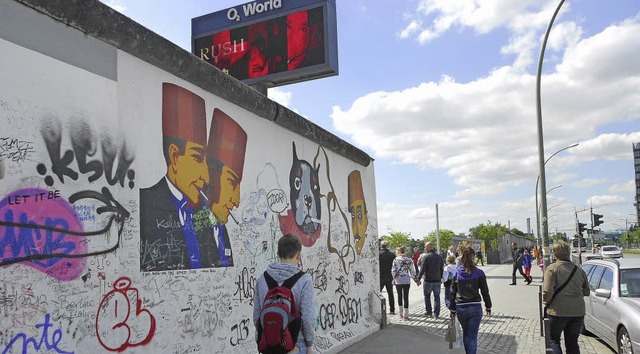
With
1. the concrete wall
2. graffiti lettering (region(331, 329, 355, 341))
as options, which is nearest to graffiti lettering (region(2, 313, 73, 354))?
the concrete wall

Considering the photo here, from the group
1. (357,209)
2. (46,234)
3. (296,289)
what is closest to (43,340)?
(46,234)

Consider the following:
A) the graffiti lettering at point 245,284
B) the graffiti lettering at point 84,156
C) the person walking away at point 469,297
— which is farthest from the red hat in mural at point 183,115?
the person walking away at point 469,297

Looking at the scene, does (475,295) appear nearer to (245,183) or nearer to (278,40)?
(245,183)

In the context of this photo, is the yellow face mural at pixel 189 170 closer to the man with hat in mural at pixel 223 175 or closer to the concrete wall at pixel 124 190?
the concrete wall at pixel 124 190

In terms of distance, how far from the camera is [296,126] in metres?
7.98

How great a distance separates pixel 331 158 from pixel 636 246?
130 metres

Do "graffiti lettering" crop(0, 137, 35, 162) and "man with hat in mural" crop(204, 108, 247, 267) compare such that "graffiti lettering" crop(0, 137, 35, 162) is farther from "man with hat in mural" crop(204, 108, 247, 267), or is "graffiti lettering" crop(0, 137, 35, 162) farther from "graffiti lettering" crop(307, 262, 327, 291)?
"graffiti lettering" crop(307, 262, 327, 291)

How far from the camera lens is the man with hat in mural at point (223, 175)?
18.6ft

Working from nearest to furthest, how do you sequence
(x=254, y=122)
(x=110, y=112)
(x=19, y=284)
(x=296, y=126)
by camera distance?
(x=19, y=284) < (x=110, y=112) < (x=254, y=122) < (x=296, y=126)

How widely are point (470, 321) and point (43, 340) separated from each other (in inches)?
194

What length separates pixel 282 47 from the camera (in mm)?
9930

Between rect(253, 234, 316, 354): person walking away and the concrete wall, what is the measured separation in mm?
1223

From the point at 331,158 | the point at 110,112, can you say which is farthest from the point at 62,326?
the point at 331,158

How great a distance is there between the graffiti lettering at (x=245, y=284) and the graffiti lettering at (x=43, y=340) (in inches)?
96.1
